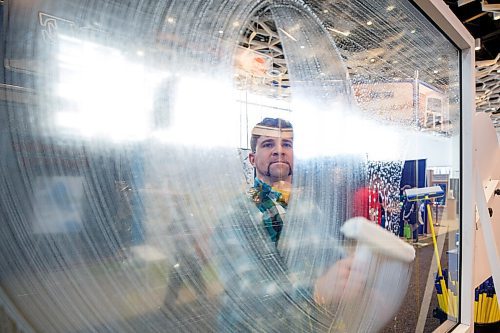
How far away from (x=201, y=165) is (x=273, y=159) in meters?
0.17

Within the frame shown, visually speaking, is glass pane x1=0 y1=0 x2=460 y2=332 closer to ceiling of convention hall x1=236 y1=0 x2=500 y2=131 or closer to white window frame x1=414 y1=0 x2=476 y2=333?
ceiling of convention hall x1=236 y1=0 x2=500 y2=131

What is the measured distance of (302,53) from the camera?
704mm

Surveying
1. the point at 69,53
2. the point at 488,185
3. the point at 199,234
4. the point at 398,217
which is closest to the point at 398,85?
the point at 398,217

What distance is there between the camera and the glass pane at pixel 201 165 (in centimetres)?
34

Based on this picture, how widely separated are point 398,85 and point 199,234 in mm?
805

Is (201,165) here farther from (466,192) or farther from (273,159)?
(466,192)

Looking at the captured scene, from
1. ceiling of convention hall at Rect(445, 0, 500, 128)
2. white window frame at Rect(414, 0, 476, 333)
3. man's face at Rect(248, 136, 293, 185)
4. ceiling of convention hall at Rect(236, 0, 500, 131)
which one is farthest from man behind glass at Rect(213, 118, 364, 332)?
ceiling of convention hall at Rect(445, 0, 500, 128)

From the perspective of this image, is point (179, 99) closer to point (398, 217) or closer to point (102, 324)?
point (102, 324)

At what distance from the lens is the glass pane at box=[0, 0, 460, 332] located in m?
0.34

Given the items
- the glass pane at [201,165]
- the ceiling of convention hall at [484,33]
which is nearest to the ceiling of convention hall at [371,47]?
the glass pane at [201,165]

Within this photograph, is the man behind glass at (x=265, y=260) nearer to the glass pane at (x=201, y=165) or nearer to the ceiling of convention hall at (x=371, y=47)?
the glass pane at (x=201, y=165)

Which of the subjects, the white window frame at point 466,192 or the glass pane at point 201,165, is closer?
the glass pane at point 201,165

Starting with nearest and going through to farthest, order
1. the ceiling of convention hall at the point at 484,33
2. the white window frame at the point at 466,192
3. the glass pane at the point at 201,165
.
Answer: the glass pane at the point at 201,165, the white window frame at the point at 466,192, the ceiling of convention hall at the point at 484,33

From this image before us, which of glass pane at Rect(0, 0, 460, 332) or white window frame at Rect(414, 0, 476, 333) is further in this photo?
white window frame at Rect(414, 0, 476, 333)
